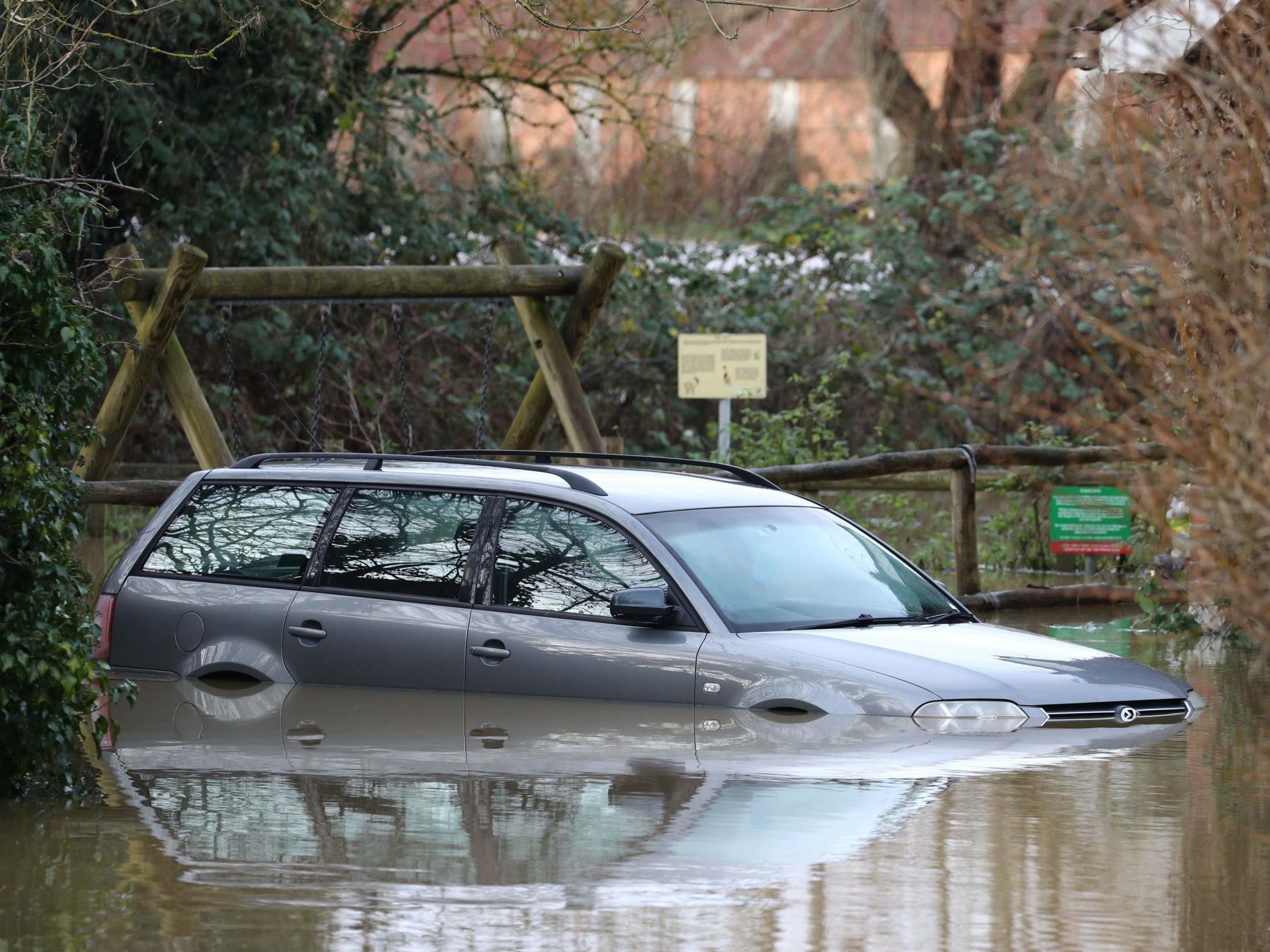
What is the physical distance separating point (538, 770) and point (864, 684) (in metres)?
1.27

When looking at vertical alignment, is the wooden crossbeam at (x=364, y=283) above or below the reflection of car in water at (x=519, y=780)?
above

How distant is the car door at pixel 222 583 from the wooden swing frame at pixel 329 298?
50.5 inches

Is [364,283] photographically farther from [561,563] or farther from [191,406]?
[561,563]

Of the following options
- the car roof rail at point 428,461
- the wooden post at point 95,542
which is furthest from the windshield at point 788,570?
the wooden post at point 95,542

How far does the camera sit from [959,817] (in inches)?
248

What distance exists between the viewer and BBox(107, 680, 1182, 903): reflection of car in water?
5.78m

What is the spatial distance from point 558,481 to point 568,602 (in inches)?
25.5

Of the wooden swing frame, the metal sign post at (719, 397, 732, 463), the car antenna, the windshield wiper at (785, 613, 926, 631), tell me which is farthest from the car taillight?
the metal sign post at (719, 397, 732, 463)

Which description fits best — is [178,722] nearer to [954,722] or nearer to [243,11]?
[954,722]

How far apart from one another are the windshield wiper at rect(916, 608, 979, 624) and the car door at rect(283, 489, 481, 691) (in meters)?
1.98

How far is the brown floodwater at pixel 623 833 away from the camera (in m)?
5.05

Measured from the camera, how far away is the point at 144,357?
11.0 m

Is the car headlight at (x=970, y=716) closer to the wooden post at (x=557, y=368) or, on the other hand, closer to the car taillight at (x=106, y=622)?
the car taillight at (x=106, y=622)

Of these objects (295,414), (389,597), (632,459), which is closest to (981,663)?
(632,459)
